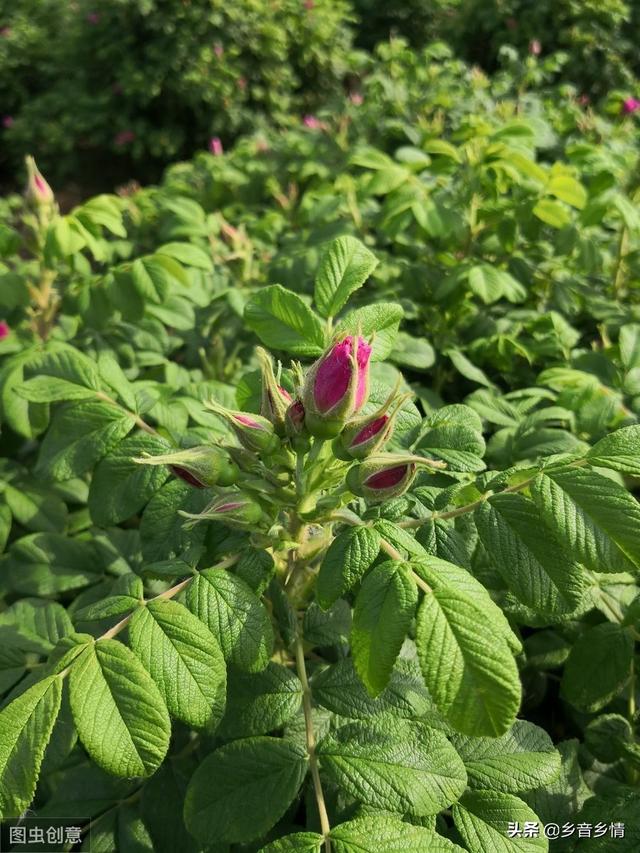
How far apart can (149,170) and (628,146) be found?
5906mm

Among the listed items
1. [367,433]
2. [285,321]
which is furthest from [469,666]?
[285,321]

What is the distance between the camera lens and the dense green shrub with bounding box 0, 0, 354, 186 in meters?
6.86

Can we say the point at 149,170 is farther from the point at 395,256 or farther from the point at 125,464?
the point at 125,464

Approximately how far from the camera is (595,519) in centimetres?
100

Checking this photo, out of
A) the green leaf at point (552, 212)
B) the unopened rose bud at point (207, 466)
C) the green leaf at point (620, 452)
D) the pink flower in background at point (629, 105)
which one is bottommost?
the unopened rose bud at point (207, 466)

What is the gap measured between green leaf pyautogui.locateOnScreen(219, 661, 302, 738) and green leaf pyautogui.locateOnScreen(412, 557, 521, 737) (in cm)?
41

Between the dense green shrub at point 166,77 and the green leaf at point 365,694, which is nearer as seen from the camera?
the green leaf at point 365,694

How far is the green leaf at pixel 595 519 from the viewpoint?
38.4 inches

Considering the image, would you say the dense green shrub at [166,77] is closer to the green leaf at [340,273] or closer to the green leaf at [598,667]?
the green leaf at [340,273]

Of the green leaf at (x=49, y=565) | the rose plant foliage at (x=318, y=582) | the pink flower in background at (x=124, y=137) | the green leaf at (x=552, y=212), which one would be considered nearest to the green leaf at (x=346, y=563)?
the rose plant foliage at (x=318, y=582)

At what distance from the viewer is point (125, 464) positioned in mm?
1376

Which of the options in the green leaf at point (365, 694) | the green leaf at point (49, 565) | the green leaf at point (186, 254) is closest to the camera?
the green leaf at point (365, 694)

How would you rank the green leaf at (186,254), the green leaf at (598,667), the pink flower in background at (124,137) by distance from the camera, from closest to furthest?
the green leaf at (598,667)
the green leaf at (186,254)
the pink flower in background at (124,137)

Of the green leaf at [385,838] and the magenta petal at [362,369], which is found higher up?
the magenta petal at [362,369]
